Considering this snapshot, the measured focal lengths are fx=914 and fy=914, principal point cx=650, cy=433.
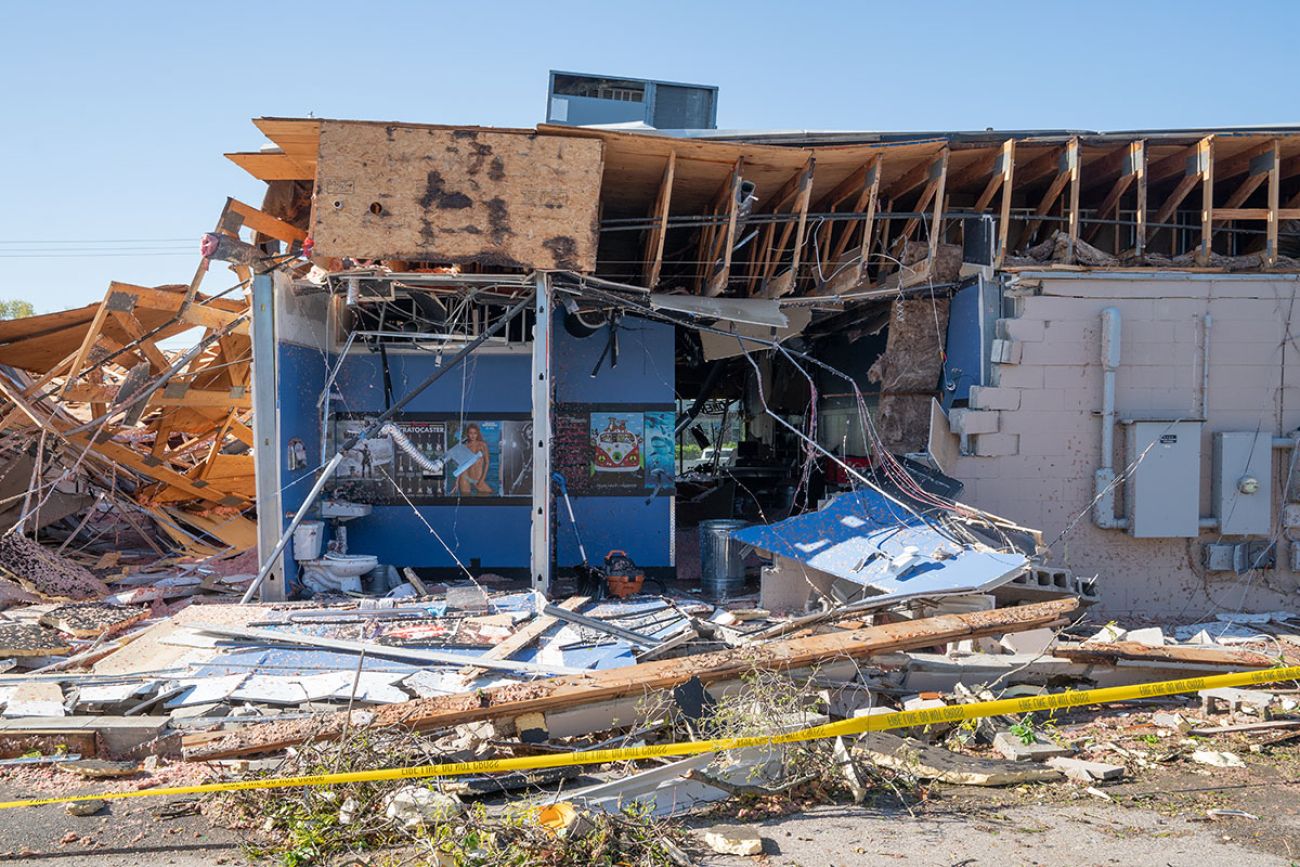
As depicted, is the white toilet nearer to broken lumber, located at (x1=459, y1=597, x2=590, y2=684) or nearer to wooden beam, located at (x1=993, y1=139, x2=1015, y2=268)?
broken lumber, located at (x1=459, y1=597, x2=590, y2=684)

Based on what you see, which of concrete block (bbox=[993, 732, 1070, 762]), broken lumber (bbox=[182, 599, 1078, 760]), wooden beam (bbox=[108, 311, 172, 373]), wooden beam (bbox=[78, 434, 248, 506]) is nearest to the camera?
broken lumber (bbox=[182, 599, 1078, 760])

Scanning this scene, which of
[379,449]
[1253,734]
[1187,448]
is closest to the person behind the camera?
[1253,734]

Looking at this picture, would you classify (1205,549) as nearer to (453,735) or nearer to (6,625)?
(453,735)

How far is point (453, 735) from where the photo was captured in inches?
240

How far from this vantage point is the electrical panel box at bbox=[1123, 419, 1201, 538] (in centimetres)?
1138

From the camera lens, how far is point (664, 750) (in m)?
5.47

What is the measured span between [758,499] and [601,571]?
18.3ft

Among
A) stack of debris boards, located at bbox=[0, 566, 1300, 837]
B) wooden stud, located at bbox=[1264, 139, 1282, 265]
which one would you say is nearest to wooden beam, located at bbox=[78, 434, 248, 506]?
stack of debris boards, located at bbox=[0, 566, 1300, 837]

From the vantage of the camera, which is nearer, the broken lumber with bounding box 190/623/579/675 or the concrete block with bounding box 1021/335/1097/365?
the broken lumber with bounding box 190/623/579/675

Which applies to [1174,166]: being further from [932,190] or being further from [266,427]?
[266,427]

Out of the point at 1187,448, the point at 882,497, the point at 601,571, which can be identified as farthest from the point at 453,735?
the point at 1187,448

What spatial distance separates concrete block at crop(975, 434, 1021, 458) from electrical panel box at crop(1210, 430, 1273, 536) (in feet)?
8.84

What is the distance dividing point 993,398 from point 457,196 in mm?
6844

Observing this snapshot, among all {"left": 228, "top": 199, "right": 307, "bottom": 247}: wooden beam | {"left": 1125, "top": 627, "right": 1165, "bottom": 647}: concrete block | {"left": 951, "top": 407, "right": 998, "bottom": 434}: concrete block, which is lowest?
{"left": 1125, "top": 627, "right": 1165, "bottom": 647}: concrete block
